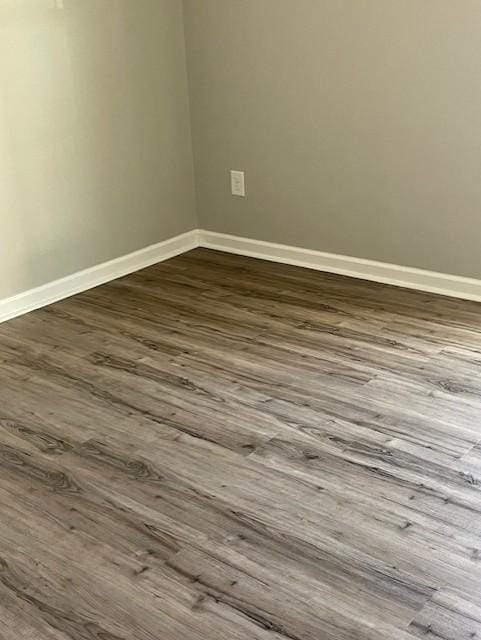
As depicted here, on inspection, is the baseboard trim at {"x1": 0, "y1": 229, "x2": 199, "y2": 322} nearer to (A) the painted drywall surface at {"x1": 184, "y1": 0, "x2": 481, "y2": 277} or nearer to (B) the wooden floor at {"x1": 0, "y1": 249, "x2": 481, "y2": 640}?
(B) the wooden floor at {"x1": 0, "y1": 249, "x2": 481, "y2": 640}

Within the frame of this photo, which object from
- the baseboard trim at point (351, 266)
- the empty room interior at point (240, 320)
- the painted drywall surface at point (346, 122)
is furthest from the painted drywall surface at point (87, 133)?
the baseboard trim at point (351, 266)

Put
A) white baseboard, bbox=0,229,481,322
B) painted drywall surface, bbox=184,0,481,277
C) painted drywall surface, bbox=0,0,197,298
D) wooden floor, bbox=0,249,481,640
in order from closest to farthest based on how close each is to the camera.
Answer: wooden floor, bbox=0,249,481,640
painted drywall surface, bbox=184,0,481,277
painted drywall surface, bbox=0,0,197,298
white baseboard, bbox=0,229,481,322

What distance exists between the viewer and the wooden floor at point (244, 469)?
1521 mm

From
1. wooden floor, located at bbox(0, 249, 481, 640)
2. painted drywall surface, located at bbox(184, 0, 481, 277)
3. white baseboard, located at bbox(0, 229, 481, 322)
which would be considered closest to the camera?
wooden floor, located at bbox(0, 249, 481, 640)

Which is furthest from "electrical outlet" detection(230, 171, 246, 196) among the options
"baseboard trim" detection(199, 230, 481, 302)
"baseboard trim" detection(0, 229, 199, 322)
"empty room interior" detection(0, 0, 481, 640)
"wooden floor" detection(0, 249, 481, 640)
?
"wooden floor" detection(0, 249, 481, 640)

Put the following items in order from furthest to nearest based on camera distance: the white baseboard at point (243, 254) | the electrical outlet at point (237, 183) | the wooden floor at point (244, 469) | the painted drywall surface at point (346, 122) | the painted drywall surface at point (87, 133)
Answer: the electrical outlet at point (237, 183) < the white baseboard at point (243, 254) < the painted drywall surface at point (87, 133) < the painted drywall surface at point (346, 122) < the wooden floor at point (244, 469)

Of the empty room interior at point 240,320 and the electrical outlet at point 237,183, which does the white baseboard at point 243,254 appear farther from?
the electrical outlet at point 237,183

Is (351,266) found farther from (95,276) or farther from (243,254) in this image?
(95,276)

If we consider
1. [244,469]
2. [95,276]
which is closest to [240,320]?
[95,276]

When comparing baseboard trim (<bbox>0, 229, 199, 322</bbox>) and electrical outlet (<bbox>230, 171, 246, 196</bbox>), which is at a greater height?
electrical outlet (<bbox>230, 171, 246, 196</bbox>)

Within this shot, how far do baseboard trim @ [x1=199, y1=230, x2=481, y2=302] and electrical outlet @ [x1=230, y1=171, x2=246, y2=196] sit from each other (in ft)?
0.74

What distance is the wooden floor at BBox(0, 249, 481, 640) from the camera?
1.52 metres


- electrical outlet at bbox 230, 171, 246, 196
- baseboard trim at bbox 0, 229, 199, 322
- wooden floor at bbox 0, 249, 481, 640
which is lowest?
wooden floor at bbox 0, 249, 481, 640

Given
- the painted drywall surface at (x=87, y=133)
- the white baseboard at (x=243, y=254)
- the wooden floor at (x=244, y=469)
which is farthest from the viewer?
the white baseboard at (x=243, y=254)
